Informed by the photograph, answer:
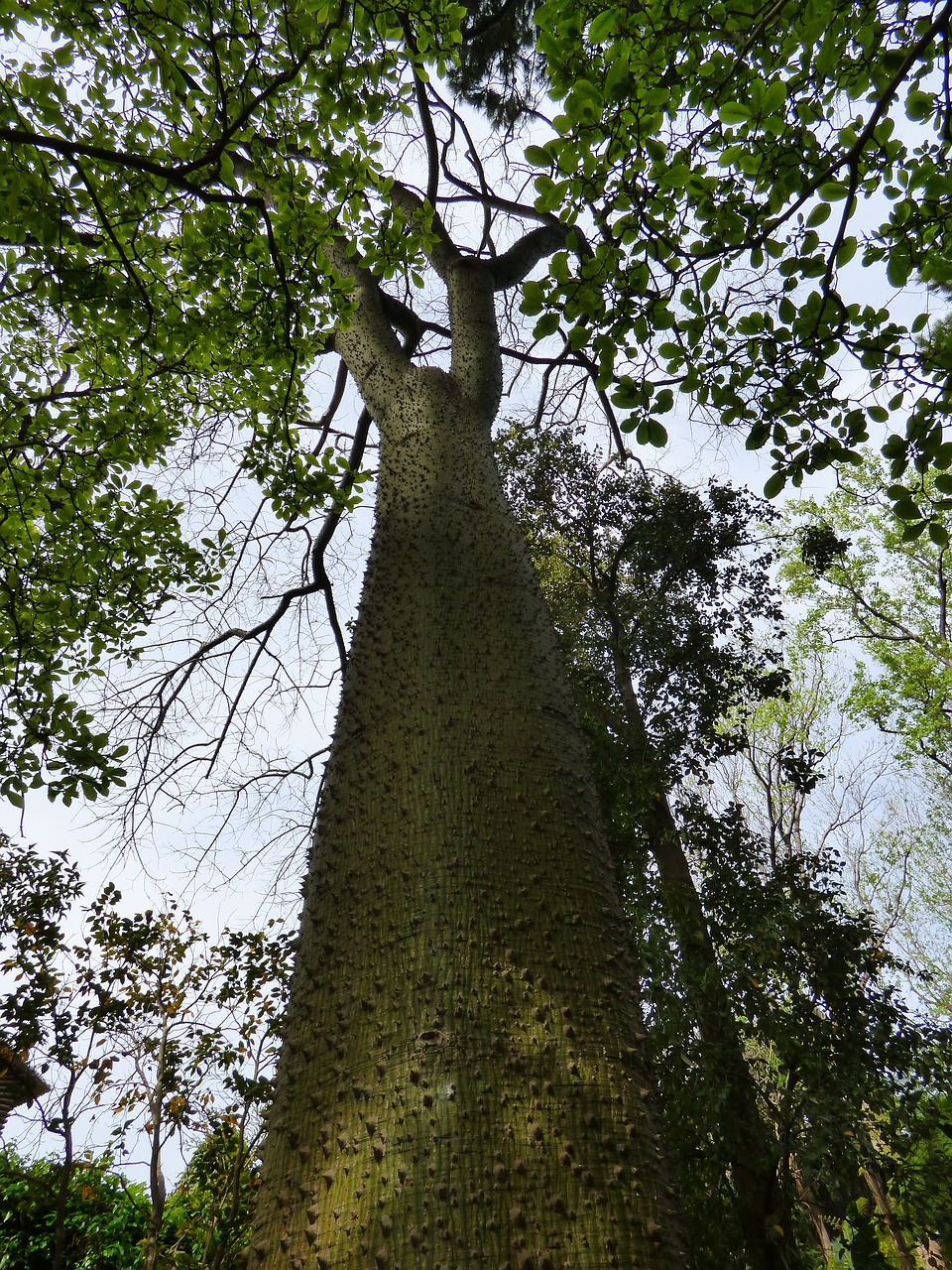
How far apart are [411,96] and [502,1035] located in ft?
14.8

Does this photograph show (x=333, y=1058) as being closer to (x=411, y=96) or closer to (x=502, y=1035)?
(x=502, y=1035)

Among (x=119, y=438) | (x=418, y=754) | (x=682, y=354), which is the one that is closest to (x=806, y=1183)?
(x=418, y=754)

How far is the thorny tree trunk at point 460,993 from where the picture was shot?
A: 908 millimetres

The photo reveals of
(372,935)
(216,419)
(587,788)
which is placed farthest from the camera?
(216,419)

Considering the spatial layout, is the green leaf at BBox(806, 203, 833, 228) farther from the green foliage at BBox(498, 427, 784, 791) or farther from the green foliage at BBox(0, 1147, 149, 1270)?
the green foliage at BBox(0, 1147, 149, 1270)

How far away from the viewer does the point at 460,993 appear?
1107 millimetres

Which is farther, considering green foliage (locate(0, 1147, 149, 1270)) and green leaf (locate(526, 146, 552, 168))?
green foliage (locate(0, 1147, 149, 1270))

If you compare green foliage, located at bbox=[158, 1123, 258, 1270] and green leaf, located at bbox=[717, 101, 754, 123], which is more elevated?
green leaf, located at bbox=[717, 101, 754, 123]

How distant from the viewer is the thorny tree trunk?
2.98ft

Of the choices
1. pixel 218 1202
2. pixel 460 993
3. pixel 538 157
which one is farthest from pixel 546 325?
pixel 218 1202

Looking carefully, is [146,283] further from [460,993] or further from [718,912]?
[718,912]

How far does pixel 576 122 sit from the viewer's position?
171 centimetres

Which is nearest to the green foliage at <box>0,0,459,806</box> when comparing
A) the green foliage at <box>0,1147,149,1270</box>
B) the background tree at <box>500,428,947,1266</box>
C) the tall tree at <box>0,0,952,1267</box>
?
the tall tree at <box>0,0,952,1267</box>

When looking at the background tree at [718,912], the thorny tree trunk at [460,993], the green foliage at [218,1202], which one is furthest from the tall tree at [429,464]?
the green foliage at [218,1202]
